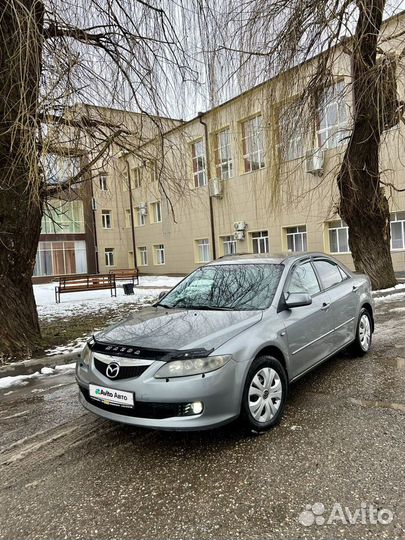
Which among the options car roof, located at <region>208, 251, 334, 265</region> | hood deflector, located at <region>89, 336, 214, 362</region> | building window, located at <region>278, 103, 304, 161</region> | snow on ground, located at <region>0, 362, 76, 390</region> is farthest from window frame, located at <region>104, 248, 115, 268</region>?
hood deflector, located at <region>89, 336, 214, 362</region>

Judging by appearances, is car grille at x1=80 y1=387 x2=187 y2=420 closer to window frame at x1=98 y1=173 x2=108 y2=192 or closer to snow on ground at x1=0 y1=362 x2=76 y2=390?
snow on ground at x1=0 y1=362 x2=76 y2=390

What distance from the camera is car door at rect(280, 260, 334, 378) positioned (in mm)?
4133

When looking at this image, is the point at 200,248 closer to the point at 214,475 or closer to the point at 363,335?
the point at 363,335

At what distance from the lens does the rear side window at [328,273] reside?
523cm

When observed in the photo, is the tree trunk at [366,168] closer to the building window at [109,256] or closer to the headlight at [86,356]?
the headlight at [86,356]

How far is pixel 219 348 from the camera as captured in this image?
11.0 feet

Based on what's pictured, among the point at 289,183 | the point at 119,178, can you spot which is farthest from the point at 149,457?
the point at 289,183

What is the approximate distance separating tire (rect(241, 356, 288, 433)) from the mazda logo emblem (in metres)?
1.04

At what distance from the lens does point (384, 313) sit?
896cm

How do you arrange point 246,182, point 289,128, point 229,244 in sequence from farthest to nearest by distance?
point 229,244
point 246,182
point 289,128

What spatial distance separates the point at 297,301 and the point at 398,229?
16830mm

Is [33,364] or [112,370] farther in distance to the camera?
[33,364]

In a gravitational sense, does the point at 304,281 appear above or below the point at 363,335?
above

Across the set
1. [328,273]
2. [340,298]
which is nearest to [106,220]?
[328,273]
